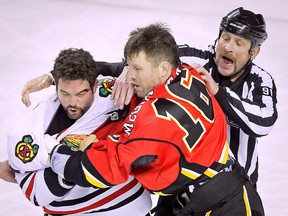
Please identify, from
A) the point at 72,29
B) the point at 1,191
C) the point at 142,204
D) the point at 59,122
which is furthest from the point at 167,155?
the point at 72,29

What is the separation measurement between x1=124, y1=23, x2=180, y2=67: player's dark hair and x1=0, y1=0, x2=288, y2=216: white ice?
1.37m

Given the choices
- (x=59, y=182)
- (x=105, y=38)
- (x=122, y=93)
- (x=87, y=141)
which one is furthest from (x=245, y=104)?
(x=105, y=38)

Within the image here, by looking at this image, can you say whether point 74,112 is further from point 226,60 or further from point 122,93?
point 226,60

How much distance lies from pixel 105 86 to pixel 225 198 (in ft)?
2.00

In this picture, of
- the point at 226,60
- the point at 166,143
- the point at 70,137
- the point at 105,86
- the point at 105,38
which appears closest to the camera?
the point at 166,143

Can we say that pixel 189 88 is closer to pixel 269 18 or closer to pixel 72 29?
pixel 72 29

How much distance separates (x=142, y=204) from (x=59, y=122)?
42 cm

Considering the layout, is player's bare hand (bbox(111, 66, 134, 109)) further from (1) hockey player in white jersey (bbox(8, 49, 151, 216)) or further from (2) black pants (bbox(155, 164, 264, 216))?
(2) black pants (bbox(155, 164, 264, 216))

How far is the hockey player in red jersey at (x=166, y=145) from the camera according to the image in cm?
191

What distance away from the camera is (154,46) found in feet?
6.63

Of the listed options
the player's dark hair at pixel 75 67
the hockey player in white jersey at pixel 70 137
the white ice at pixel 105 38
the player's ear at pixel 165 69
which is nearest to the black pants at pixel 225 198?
the hockey player in white jersey at pixel 70 137

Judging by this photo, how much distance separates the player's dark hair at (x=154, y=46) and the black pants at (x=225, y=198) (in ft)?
1.46

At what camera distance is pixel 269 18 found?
5445 millimetres

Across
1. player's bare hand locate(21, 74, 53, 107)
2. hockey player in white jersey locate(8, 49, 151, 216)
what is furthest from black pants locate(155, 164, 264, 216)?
player's bare hand locate(21, 74, 53, 107)
